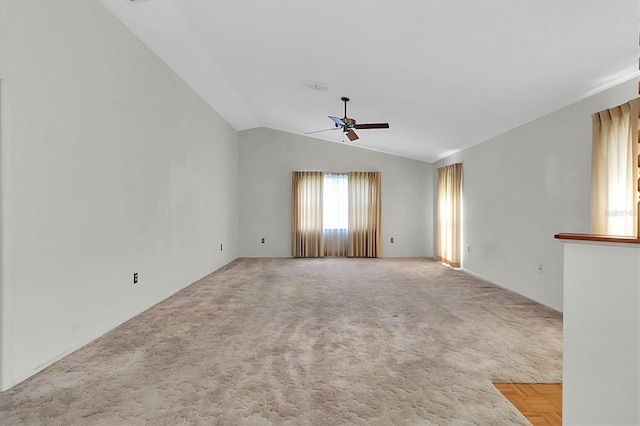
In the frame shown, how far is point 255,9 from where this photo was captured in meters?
3.08

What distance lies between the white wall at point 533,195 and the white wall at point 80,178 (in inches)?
185

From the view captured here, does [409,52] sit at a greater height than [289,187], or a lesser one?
greater

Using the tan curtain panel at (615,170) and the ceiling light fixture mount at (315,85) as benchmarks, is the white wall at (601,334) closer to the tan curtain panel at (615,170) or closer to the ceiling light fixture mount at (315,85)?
the tan curtain panel at (615,170)

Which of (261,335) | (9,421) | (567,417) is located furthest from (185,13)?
(567,417)

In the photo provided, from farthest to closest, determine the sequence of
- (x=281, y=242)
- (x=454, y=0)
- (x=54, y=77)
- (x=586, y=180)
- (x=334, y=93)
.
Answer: (x=281, y=242) → (x=334, y=93) → (x=586, y=180) → (x=54, y=77) → (x=454, y=0)

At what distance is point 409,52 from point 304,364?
9.45ft

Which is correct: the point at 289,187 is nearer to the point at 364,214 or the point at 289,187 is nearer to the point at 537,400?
the point at 364,214

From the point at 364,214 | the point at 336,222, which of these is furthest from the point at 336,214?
the point at 364,214

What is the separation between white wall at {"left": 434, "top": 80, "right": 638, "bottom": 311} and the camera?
362 centimetres

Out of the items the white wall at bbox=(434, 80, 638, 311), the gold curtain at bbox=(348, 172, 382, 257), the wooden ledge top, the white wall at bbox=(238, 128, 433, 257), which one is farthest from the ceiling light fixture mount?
the wooden ledge top

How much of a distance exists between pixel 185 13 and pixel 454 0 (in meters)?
2.48

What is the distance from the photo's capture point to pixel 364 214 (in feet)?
27.3

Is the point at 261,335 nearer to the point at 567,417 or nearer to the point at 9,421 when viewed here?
the point at 9,421

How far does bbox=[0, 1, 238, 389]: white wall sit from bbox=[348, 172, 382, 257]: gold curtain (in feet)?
14.4
